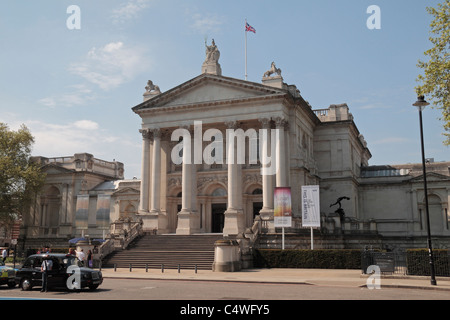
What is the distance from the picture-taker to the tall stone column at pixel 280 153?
142 feet

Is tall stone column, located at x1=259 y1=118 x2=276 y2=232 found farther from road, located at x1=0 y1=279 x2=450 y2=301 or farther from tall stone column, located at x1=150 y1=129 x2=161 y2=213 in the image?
road, located at x1=0 y1=279 x2=450 y2=301

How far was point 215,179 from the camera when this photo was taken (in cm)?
4903

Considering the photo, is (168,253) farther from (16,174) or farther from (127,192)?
(16,174)

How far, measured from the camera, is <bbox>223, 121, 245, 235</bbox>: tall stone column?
43578mm

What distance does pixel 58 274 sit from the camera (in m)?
20.0

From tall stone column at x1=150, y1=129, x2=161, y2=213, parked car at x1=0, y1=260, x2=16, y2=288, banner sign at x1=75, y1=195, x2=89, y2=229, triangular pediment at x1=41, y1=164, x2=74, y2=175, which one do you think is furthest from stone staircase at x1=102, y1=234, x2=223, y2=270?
triangular pediment at x1=41, y1=164, x2=74, y2=175

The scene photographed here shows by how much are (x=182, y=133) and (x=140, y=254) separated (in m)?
15.2

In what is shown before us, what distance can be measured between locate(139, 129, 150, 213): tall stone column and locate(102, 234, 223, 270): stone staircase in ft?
18.9

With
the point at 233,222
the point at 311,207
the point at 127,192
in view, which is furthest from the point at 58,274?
the point at 127,192

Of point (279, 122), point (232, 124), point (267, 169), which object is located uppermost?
point (232, 124)

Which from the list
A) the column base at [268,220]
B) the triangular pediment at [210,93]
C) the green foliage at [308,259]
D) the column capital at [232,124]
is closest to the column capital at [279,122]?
the triangular pediment at [210,93]

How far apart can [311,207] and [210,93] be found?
1790 cm
